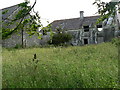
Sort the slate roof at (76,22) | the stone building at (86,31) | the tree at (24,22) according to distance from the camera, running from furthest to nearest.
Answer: the slate roof at (76,22)
the stone building at (86,31)
the tree at (24,22)

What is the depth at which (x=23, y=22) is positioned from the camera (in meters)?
3.25

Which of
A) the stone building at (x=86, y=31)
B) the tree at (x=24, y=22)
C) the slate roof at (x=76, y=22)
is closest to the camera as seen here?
the tree at (x=24, y=22)

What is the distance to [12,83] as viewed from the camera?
160 inches

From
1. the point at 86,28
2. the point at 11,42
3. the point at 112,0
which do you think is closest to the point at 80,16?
the point at 86,28

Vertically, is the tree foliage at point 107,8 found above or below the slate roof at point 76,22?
below

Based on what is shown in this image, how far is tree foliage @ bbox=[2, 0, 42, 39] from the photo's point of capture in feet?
9.92

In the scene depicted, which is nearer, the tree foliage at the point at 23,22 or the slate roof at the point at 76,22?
the tree foliage at the point at 23,22

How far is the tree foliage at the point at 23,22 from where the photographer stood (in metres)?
3.02

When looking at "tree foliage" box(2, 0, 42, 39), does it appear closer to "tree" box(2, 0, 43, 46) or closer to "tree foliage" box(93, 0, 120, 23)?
"tree" box(2, 0, 43, 46)

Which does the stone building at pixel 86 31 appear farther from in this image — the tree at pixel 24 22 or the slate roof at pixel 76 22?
the tree at pixel 24 22

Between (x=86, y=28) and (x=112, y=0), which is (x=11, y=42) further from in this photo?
(x=112, y=0)

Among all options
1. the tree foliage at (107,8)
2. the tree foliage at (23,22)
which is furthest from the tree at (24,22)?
the tree foliage at (107,8)

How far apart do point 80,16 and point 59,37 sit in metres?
10.3

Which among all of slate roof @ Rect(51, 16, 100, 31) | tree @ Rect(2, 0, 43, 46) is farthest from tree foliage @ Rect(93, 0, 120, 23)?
slate roof @ Rect(51, 16, 100, 31)
